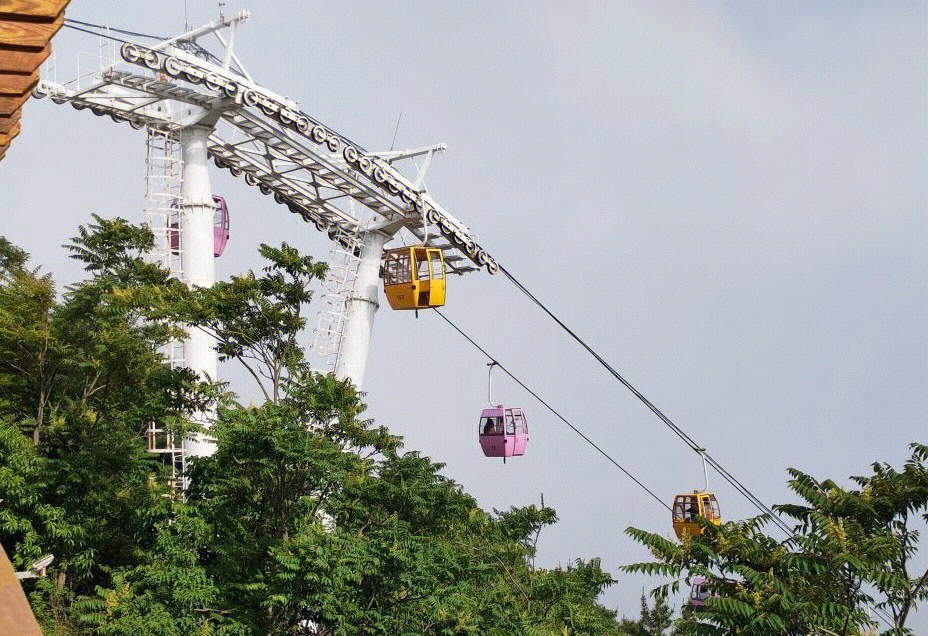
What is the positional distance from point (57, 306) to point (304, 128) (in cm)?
742

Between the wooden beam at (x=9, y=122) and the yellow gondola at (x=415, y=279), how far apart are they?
24.1 meters

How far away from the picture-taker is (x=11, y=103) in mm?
3197

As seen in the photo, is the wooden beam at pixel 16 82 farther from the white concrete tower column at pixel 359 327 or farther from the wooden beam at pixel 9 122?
the white concrete tower column at pixel 359 327

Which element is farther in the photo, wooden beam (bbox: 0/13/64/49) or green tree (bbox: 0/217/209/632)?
green tree (bbox: 0/217/209/632)

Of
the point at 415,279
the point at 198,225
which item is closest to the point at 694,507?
the point at 415,279

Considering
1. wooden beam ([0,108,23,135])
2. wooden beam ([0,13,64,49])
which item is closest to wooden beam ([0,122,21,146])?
wooden beam ([0,108,23,135])

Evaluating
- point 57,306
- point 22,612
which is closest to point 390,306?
point 57,306

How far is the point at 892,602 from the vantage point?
11844 millimetres

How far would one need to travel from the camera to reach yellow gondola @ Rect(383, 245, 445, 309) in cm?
2758

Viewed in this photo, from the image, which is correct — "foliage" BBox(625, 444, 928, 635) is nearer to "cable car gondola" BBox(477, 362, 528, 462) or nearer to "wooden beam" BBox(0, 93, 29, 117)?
"wooden beam" BBox(0, 93, 29, 117)

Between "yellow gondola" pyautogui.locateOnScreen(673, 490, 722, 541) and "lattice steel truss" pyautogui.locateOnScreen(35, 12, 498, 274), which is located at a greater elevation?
"lattice steel truss" pyautogui.locateOnScreen(35, 12, 498, 274)

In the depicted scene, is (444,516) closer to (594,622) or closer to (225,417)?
(594,622)

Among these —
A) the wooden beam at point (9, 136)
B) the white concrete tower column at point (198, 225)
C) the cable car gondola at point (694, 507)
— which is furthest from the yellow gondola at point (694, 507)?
the wooden beam at point (9, 136)

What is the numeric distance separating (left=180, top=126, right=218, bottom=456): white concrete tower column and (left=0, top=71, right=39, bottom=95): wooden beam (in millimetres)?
21461
